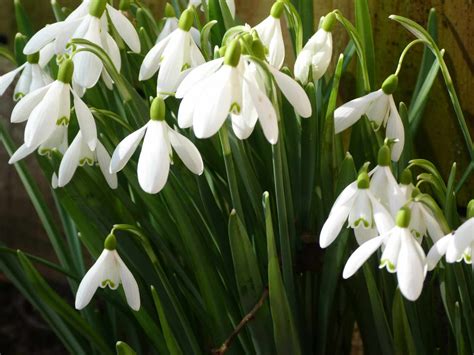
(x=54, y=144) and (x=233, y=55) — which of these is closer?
(x=233, y=55)

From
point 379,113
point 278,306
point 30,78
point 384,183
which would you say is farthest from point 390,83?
point 30,78

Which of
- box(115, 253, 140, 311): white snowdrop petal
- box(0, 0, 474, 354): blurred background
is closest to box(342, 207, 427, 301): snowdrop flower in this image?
box(115, 253, 140, 311): white snowdrop petal

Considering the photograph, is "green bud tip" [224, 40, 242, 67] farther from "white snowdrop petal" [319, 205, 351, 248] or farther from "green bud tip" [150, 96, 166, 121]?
"white snowdrop petal" [319, 205, 351, 248]

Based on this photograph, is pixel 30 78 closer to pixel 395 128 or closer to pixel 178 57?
pixel 178 57

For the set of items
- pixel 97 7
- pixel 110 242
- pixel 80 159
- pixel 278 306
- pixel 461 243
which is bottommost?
pixel 278 306

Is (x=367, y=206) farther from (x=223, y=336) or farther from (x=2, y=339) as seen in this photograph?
(x=2, y=339)

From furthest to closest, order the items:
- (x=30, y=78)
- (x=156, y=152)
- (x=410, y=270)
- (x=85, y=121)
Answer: (x=30, y=78) → (x=85, y=121) → (x=156, y=152) → (x=410, y=270)
